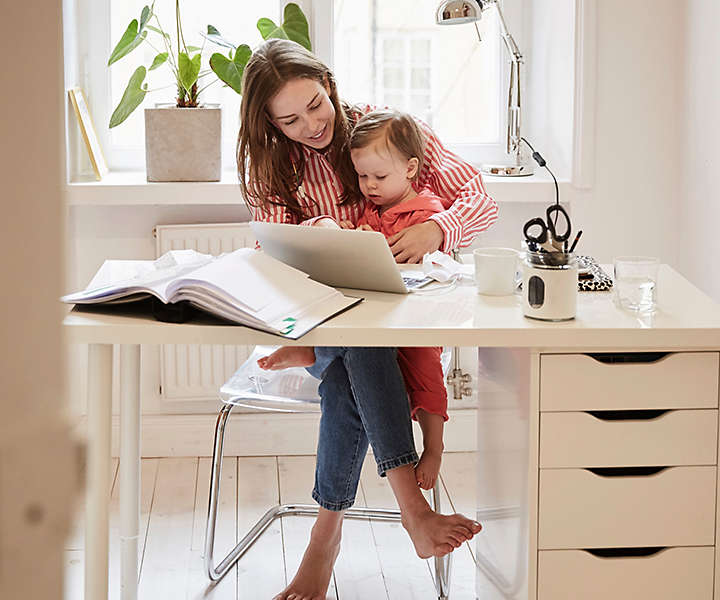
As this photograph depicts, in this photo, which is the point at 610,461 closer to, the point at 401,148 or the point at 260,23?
the point at 401,148

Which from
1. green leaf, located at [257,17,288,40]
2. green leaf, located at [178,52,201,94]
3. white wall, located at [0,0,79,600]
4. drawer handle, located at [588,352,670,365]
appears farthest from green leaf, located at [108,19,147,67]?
white wall, located at [0,0,79,600]

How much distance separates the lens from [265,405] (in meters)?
1.79

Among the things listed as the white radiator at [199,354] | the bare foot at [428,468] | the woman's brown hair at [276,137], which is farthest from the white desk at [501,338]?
the white radiator at [199,354]

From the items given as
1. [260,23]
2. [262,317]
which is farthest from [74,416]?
[260,23]

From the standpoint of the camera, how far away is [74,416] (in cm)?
14

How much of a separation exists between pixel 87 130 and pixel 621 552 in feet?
5.63

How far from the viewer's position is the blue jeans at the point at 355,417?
159 centimetres

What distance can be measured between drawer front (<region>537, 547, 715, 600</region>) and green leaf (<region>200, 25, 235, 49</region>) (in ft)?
5.11

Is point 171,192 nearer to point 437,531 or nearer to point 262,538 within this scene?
point 262,538

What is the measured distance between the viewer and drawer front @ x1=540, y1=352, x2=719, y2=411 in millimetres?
1315

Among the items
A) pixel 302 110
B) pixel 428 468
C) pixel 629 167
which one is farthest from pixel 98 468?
pixel 629 167

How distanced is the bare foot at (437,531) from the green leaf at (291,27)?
137 cm

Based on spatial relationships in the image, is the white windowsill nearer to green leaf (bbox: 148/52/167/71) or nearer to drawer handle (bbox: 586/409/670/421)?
green leaf (bbox: 148/52/167/71)

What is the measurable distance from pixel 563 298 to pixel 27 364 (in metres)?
1.21
